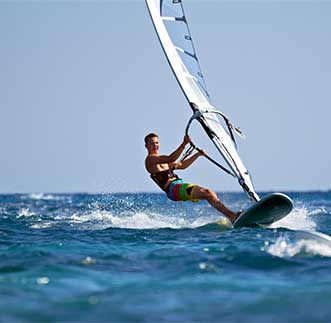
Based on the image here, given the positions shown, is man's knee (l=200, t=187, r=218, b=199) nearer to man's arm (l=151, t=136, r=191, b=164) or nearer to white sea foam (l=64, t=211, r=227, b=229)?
man's arm (l=151, t=136, r=191, b=164)

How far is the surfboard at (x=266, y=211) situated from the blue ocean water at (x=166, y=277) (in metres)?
0.50

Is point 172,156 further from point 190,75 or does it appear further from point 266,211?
point 190,75

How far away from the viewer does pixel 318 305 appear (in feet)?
18.7

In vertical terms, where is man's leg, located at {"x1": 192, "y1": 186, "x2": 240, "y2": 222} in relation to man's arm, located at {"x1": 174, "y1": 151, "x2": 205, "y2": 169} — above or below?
below

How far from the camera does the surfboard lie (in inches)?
414

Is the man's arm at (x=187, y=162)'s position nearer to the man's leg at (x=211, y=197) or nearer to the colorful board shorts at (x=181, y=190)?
the colorful board shorts at (x=181, y=190)

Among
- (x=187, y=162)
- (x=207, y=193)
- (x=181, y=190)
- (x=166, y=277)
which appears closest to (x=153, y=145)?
(x=187, y=162)

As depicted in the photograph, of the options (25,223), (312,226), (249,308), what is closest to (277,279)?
(249,308)

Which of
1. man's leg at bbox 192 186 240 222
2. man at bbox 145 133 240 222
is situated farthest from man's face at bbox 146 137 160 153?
man's leg at bbox 192 186 240 222

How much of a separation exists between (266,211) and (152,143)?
1.88m

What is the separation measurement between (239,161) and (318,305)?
617 cm

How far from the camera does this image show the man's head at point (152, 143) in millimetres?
11133

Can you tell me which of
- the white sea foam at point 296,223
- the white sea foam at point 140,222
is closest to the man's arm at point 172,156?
the white sea foam at point 140,222

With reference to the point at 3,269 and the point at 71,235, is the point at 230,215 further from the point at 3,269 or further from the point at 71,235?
the point at 3,269
